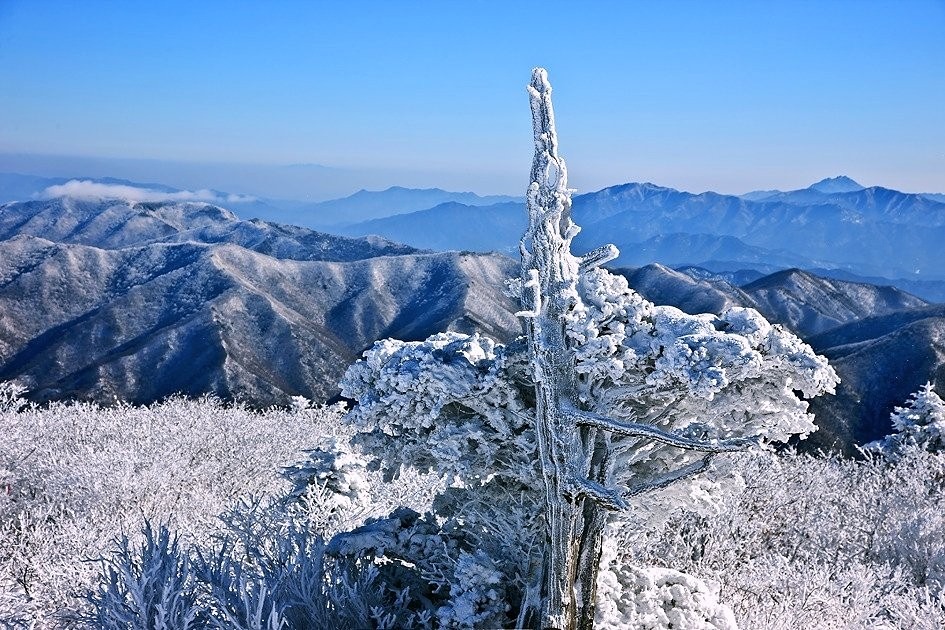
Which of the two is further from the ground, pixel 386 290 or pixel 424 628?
pixel 424 628

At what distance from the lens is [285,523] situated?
11789 mm

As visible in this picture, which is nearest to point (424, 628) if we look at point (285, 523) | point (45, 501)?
point (285, 523)

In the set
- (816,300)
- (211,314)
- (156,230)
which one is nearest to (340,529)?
(211,314)

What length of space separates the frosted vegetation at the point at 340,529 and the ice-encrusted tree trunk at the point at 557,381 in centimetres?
100

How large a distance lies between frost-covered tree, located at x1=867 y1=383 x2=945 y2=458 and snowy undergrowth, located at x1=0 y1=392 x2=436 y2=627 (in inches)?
743

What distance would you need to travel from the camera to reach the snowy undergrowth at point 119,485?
1095 cm

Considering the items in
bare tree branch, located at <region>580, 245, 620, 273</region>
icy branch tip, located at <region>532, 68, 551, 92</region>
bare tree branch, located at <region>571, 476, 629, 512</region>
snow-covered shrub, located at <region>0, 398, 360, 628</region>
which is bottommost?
snow-covered shrub, located at <region>0, 398, 360, 628</region>

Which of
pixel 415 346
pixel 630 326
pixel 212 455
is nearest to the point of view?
pixel 630 326

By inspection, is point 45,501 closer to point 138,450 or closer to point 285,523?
point 138,450

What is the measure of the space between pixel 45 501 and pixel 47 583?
10678 mm

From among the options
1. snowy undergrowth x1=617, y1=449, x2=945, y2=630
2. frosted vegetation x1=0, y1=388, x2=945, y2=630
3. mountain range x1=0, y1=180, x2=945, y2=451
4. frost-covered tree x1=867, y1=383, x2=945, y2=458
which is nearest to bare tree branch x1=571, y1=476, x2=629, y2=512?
frosted vegetation x1=0, y1=388, x2=945, y2=630

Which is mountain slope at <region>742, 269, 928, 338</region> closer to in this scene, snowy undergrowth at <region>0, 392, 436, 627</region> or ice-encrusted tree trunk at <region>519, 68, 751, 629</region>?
snowy undergrowth at <region>0, 392, 436, 627</region>

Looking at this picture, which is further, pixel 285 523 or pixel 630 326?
pixel 285 523

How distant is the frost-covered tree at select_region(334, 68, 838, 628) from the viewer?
6.15 m
